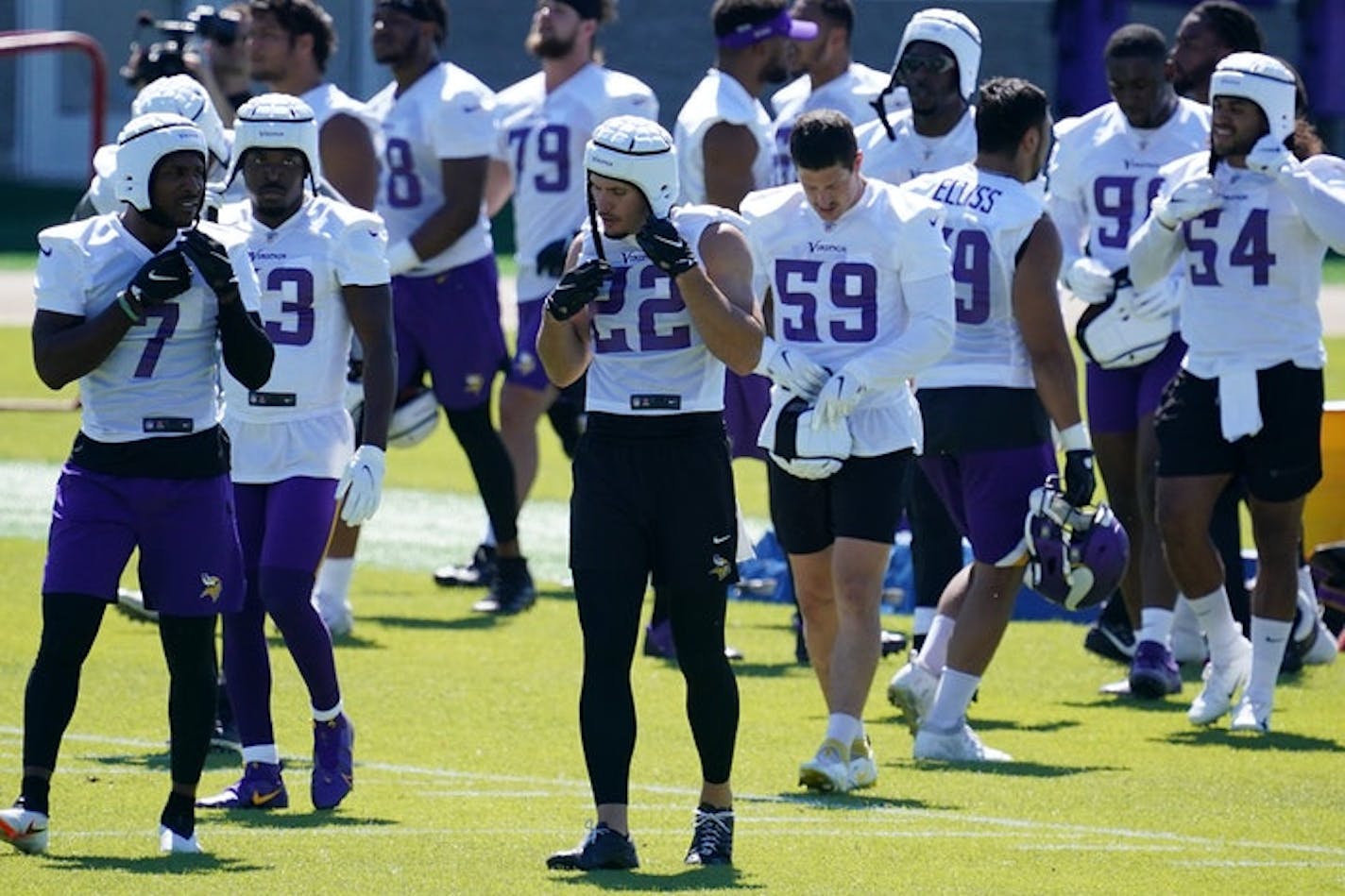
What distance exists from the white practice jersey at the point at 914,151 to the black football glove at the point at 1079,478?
1.81 metres

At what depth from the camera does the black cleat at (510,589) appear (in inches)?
495

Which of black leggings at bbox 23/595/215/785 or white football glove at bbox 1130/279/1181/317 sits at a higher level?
white football glove at bbox 1130/279/1181/317

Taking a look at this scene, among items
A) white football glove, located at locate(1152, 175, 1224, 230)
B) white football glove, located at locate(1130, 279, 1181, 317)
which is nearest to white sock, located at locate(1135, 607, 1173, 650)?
white football glove, located at locate(1130, 279, 1181, 317)

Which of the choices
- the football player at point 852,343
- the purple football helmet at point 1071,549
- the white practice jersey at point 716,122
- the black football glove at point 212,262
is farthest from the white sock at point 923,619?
the black football glove at point 212,262

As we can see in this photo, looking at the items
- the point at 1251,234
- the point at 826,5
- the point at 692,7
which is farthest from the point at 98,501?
the point at 692,7

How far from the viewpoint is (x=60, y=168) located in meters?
36.6

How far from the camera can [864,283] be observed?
28.8 feet

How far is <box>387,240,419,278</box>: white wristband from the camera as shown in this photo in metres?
12.4

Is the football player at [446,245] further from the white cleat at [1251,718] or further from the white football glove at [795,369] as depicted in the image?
the white football glove at [795,369]

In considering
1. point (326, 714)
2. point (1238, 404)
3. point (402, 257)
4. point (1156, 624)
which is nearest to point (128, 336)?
point (326, 714)

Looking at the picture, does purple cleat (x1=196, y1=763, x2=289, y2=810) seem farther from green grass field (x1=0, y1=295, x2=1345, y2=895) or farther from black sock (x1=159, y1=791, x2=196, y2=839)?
black sock (x1=159, y1=791, x2=196, y2=839)

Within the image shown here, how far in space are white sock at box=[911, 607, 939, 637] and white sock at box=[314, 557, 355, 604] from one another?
251 centimetres

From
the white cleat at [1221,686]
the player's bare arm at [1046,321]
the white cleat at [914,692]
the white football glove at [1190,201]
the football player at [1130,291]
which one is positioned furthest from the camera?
the football player at [1130,291]

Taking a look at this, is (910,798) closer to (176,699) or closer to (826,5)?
(176,699)
